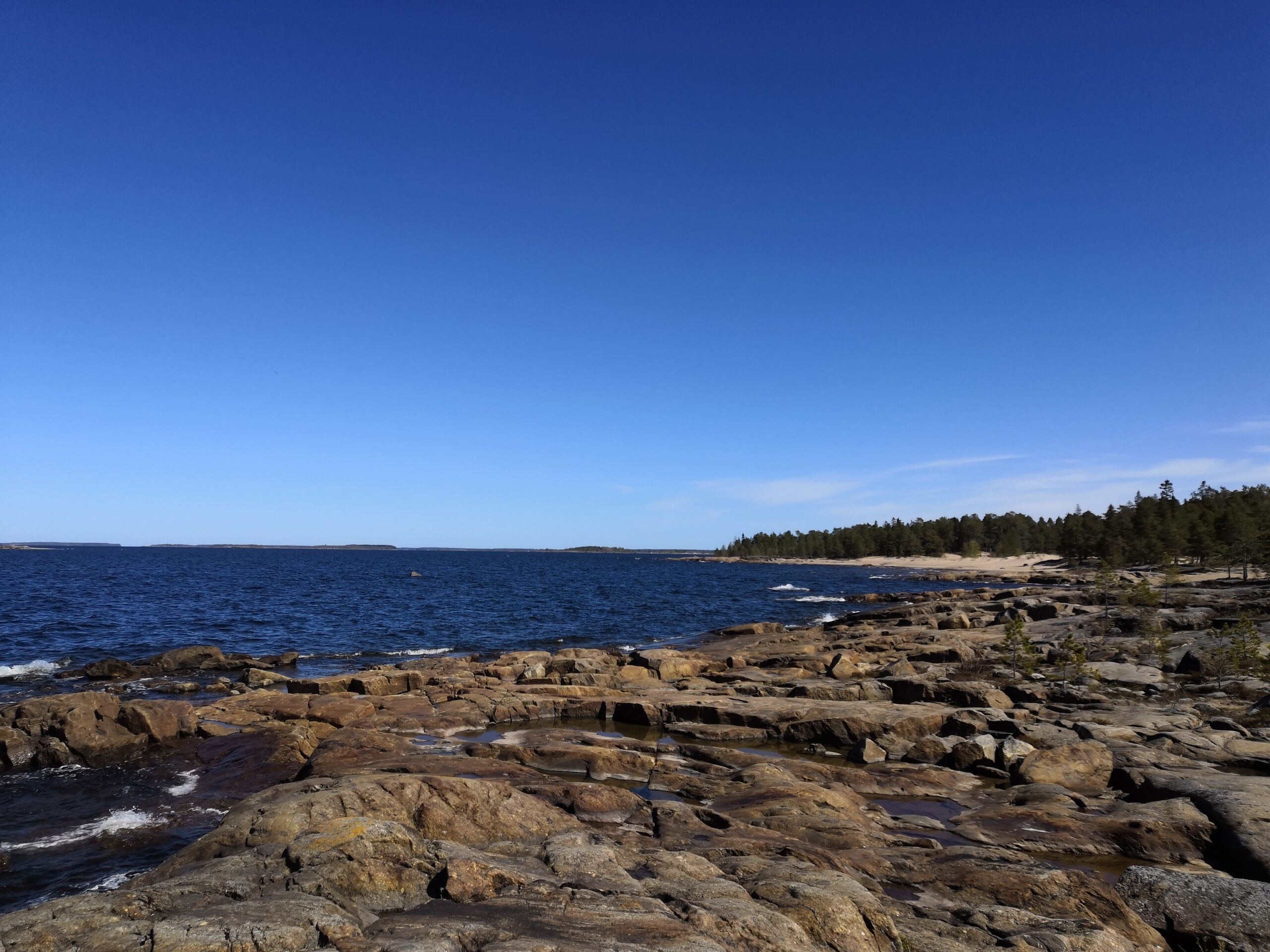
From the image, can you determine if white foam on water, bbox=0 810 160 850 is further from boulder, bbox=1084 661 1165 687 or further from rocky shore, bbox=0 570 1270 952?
boulder, bbox=1084 661 1165 687

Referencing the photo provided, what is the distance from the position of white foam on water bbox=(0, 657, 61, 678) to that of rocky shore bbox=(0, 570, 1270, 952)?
267 centimetres

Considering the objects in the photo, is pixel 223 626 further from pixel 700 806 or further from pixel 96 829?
pixel 700 806

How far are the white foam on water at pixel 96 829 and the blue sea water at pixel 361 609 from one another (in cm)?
2451

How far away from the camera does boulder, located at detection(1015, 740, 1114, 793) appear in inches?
687

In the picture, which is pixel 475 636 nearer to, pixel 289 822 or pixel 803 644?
pixel 803 644

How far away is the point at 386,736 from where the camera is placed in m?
20.7

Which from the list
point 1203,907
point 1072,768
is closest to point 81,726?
point 1203,907

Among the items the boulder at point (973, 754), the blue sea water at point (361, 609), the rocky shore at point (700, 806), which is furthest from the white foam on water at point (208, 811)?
the blue sea water at point (361, 609)

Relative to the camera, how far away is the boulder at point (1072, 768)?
17438 millimetres

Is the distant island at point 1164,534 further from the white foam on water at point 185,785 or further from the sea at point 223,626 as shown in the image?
the white foam on water at point 185,785

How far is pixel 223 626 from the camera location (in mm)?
55094

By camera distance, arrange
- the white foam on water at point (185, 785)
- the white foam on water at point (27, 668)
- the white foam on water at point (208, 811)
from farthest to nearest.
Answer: the white foam on water at point (27, 668)
the white foam on water at point (185, 785)
the white foam on water at point (208, 811)

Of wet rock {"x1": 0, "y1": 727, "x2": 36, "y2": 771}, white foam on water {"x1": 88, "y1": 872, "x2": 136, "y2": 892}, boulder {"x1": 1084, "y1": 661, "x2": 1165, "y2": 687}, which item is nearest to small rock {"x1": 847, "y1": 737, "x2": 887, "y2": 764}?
boulder {"x1": 1084, "y1": 661, "x2": 1165, "y2": 687}

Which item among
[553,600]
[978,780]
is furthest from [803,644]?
[553,600]
